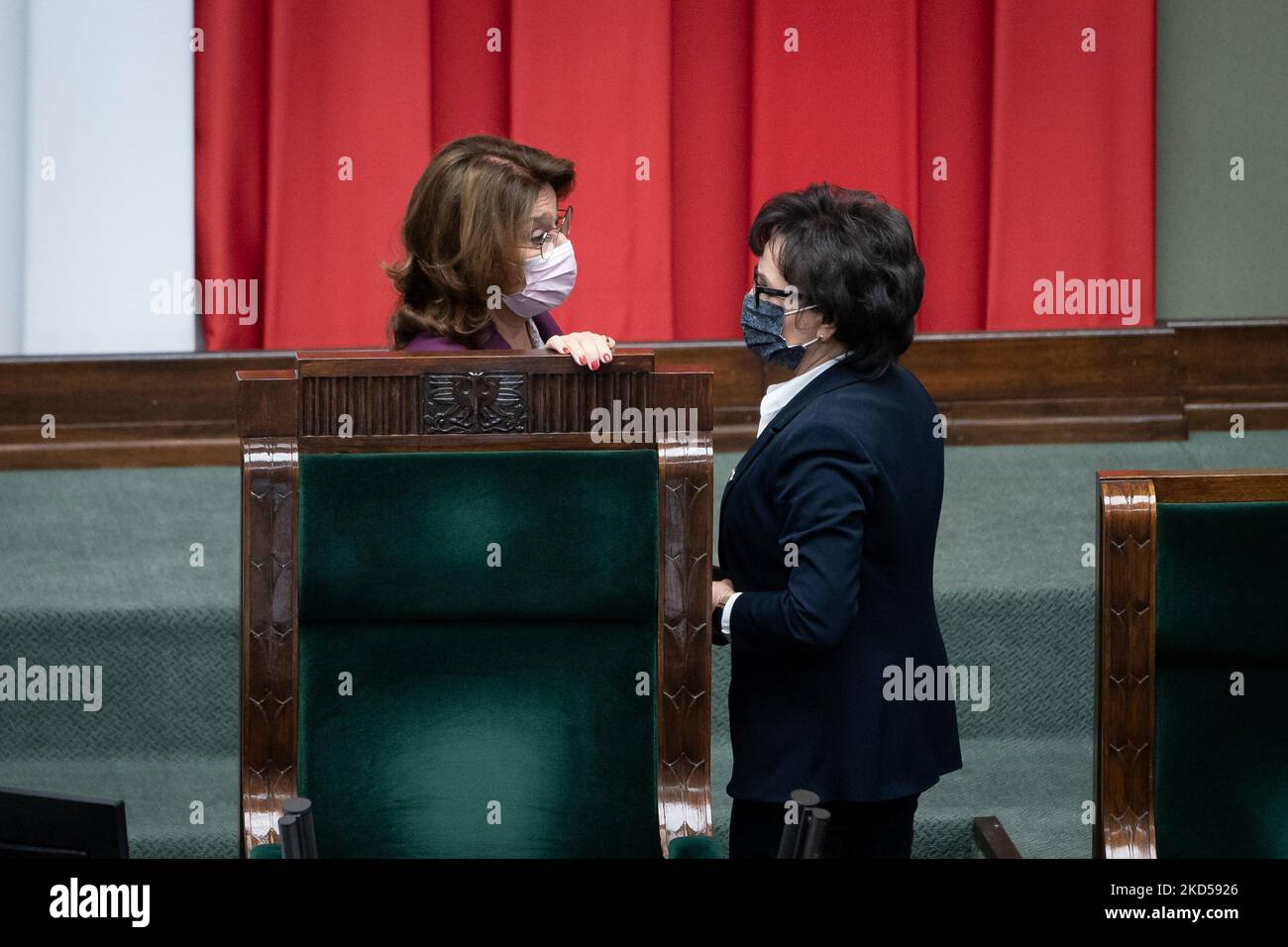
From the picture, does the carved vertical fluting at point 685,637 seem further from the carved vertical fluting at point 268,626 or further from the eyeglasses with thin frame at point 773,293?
the carved vertical fluting at point 268,626

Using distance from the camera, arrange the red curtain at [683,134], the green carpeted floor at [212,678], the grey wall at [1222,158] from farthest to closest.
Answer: the grey wall at [1222,158], the red curtain at [683,134], the green carpeted floor at [212,678]

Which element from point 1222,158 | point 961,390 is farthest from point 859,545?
point 1222,158

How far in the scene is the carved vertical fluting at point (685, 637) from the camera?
4.50 ft

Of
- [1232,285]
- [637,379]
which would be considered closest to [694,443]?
[637,379]

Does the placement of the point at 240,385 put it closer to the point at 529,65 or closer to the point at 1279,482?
the point at 1279,482

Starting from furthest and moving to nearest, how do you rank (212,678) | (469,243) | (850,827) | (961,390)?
(961,390) < (212,678) < (469,243) < (850,827)

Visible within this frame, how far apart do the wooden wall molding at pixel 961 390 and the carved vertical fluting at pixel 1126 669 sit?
179 cm

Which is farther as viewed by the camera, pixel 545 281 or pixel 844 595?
pixel 545 281

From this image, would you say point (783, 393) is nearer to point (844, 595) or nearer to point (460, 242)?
point (844, 595)

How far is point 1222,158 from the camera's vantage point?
11.5 feet

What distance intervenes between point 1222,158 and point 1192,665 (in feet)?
8.39

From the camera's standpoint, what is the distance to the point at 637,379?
1.36 metres

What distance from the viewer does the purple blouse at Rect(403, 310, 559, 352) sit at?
1564mm

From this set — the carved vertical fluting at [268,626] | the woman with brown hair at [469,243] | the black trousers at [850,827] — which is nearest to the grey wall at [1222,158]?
the woman with brown hair at [469,243]
